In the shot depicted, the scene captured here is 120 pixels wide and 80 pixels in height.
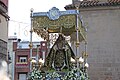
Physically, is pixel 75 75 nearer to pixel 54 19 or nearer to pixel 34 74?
pixel 34 74

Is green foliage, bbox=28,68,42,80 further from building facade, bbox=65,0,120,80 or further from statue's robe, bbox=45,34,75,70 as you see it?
building facade, bbox=65,0,120,80

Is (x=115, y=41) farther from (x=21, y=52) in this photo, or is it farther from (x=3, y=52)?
(x=21, y=52)

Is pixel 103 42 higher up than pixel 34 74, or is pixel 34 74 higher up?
pixel 103 42

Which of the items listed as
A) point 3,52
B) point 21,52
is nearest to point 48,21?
point 3,52

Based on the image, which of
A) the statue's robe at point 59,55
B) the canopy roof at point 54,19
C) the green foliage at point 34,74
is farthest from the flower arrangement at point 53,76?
Answer: the canopy roof at point 54,19

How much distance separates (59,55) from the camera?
1417 cm

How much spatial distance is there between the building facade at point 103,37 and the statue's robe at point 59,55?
5.41 m

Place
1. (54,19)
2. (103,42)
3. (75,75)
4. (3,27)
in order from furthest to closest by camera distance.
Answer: (3,27) → (103,42) → (54,19) → (75,75)

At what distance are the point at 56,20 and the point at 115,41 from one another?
6.82 metres

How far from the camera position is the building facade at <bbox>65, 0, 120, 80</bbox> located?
759 inches

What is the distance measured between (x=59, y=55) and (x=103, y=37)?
6.11m

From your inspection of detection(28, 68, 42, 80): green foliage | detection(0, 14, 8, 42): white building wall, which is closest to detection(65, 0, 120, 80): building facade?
detection(0, 14, 8, 42): white building wall

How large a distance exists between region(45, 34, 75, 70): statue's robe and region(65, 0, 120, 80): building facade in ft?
17.8

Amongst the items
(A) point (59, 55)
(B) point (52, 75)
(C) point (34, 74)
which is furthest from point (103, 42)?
(C) point (34, 74)
